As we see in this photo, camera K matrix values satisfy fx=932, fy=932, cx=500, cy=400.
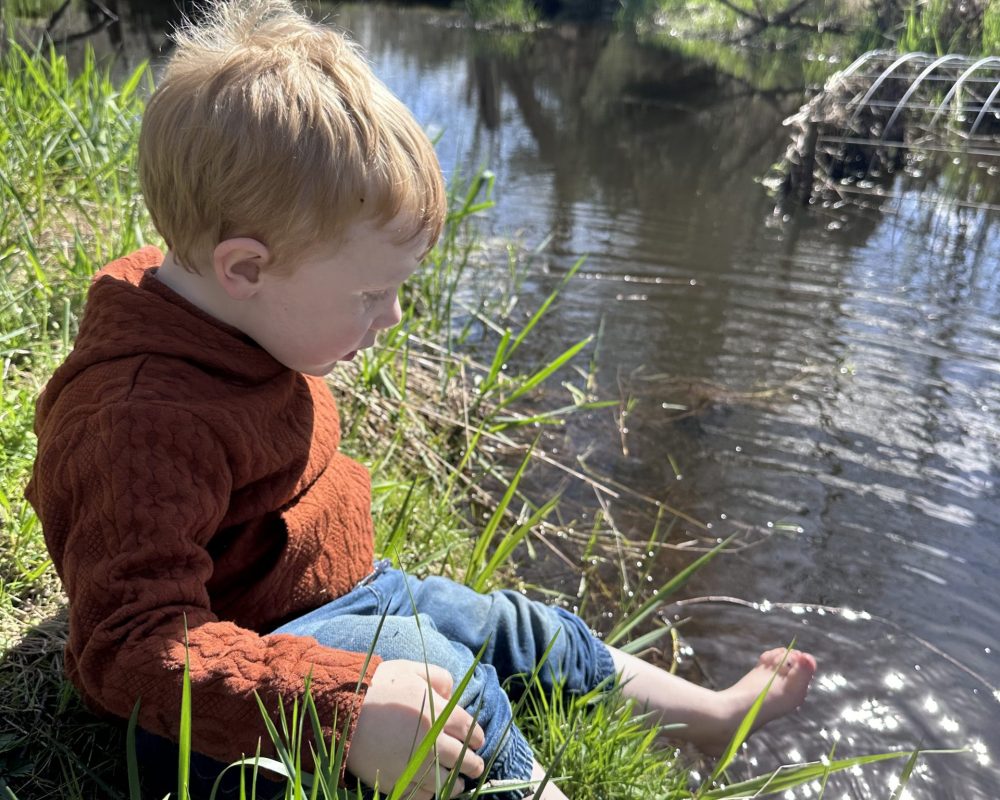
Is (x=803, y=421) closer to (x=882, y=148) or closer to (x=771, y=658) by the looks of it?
(x=771, y=658)

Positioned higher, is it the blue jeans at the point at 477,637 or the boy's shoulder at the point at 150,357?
the boy's shoulder at the point at 150,357

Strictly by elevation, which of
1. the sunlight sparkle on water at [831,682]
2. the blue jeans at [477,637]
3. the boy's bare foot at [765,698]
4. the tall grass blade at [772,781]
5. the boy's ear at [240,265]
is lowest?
the sunlight sparkle on water at [831,682]

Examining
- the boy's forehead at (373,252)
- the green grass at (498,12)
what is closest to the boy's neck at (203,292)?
the boy's forehead at (373,252)

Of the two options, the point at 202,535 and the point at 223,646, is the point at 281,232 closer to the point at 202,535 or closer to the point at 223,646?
the point at 202,535

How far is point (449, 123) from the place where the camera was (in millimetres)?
7293

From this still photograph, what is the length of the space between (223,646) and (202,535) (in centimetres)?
15

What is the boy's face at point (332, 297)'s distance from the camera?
1.26m

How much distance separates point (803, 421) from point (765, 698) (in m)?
1.55

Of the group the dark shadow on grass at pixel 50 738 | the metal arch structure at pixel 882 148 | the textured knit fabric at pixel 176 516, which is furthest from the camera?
the metal arch structure at pixel 882 148

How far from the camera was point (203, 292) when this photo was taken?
51.3 inches

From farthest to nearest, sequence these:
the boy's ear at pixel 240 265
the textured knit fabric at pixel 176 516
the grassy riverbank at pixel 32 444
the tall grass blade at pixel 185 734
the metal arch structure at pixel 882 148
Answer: the metal arch structure at pixel 882 148 → the grassy riverbank at pixel 32 444 → the boy's ear at pixel 240 265 → the textured knit fabric at pixel 176 516 → the tall grass blade at pixel 185 734

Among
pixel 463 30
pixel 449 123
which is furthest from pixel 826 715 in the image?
pixel 463 30

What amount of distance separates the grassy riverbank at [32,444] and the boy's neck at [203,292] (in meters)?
0.62

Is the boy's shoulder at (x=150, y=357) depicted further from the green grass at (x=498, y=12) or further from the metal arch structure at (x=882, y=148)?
the green grass at (x=498, y=12)
